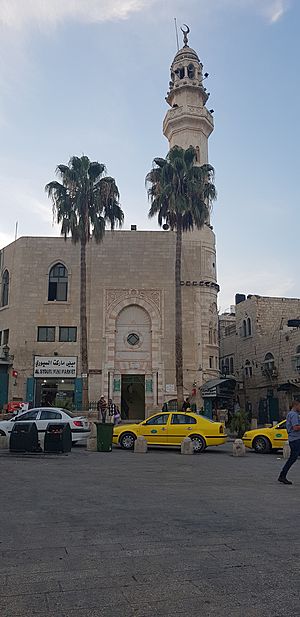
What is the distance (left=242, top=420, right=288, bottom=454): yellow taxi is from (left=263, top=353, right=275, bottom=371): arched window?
1844 cm

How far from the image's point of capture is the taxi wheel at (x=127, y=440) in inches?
696

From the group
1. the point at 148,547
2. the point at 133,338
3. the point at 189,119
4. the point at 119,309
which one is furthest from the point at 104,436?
the point at 189,119

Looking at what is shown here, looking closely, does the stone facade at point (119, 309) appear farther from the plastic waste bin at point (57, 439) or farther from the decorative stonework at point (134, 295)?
the plastic waste bin at point (57, 439)

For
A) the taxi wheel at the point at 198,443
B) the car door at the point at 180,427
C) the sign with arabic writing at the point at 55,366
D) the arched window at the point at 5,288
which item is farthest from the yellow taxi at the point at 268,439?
the arched window at the point at 5,288

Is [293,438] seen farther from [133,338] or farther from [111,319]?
[111,319]

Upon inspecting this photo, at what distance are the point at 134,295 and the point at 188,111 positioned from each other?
15.6 m

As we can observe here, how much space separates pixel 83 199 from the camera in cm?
3116

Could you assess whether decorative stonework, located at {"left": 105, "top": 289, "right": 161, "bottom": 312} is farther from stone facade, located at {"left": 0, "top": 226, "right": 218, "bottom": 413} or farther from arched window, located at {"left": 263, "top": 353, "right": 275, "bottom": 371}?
arched window, located at {"left": 263, "top": 353, "right": 275, "bottom": 371}

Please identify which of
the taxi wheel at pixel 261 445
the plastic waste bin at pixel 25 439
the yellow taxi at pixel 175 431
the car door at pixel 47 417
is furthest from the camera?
the car door at pixel 47 417

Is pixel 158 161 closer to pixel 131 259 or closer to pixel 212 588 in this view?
pixel 131 259

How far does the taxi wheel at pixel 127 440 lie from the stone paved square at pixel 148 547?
7.57 meters

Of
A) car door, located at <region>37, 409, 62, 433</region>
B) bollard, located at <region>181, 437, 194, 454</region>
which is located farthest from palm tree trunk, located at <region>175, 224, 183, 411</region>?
bollard, located at <region>181, 437, 194, 454</region>

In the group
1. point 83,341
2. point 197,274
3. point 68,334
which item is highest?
point 197,274

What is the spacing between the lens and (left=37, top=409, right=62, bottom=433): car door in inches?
714
